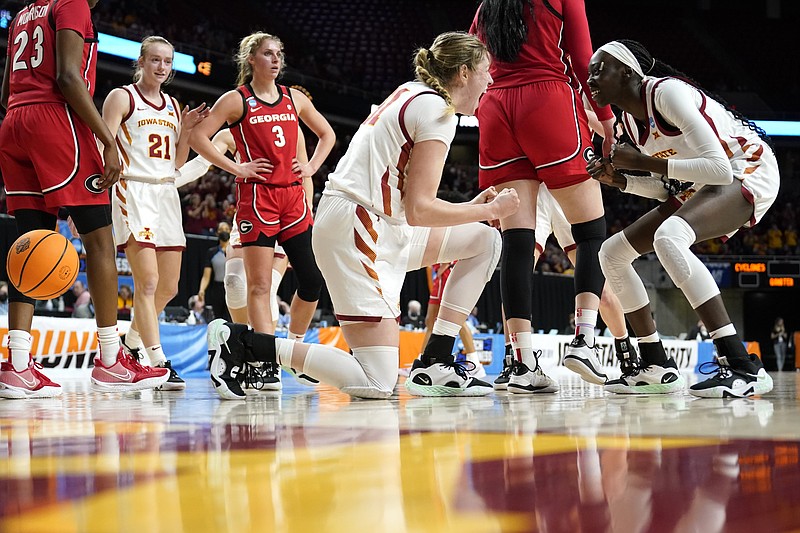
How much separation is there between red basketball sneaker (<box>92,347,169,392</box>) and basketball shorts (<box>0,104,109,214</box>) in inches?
30.2

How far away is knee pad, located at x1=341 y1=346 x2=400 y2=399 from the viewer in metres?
3.15

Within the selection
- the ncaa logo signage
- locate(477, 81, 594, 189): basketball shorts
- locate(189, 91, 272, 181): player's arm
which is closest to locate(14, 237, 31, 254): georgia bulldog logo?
the ncaa logo signage

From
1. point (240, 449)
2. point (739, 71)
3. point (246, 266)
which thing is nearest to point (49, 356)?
point (246, 266)

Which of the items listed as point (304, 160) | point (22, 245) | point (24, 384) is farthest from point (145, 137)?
point (24, 384)

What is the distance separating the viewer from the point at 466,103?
10.8 feet

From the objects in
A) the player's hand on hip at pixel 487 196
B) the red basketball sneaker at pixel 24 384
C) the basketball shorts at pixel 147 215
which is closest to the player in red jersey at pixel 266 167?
the basketball shorts at pixel 147 215

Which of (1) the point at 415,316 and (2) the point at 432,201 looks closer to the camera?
(2) the point at 432,201

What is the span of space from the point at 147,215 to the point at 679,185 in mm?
2834

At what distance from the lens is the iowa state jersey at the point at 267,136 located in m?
4.86

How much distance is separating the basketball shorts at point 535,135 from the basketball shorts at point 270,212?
3.89ft

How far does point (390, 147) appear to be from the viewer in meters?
3.16

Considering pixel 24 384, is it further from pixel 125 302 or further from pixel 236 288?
pixel 125 302

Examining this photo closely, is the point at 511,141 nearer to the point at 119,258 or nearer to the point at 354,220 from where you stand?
the point at 354,220

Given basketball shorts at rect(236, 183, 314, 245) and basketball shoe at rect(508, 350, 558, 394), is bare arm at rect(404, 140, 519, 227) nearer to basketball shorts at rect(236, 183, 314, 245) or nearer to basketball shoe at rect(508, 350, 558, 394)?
basketball shoe at rect(508, 350, 558, 394)
